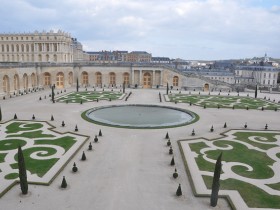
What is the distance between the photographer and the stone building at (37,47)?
110125 millimetres

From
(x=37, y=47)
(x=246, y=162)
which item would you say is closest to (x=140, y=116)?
(x=246, y=162)

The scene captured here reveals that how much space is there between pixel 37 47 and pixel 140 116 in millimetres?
89398

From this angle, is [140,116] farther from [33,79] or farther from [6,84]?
[33,79]

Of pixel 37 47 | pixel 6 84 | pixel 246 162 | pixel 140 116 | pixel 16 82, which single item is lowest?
pixel 246 162

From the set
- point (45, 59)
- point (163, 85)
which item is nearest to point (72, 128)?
point (163, 85)

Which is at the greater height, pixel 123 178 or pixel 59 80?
pixel 59 80

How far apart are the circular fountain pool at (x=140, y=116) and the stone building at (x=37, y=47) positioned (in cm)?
7331

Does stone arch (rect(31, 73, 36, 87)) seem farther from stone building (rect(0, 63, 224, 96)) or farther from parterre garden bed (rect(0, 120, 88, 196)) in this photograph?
parterre garden bed (rect(0, 120, 88, 196))

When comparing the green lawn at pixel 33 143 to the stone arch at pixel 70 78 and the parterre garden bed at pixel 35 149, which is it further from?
the stone arch at pixel 70 78

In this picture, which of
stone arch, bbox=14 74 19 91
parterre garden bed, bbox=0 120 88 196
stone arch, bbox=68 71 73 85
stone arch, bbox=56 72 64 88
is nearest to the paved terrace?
parterre garden bed, bbox=0 120 88 196

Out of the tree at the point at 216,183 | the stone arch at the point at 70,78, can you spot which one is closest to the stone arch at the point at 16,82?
the stone arch at the point at 70,78

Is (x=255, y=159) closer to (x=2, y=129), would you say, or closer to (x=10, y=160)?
(x=10, y=160)

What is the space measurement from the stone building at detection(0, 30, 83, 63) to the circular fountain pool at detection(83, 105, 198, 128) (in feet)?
241

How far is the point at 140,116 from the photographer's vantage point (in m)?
39.6
